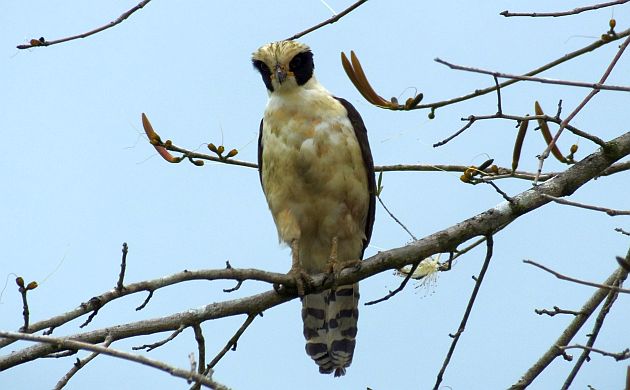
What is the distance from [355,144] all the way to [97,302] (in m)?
2.24

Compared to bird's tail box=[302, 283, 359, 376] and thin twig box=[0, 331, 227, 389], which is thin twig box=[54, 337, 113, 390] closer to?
A: thin twig box=[0, 331, 227, 389]

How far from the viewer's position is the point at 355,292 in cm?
557

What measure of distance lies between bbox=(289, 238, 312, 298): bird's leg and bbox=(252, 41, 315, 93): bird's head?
0.87 m

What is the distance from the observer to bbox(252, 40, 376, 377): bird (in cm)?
500

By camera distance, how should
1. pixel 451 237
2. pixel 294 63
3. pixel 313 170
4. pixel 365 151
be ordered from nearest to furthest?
1. pixel 451 237
2. pixel 313 170
3. pixel 365 151
4. pixel 294 63

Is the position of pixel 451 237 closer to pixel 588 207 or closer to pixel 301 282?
pixel 301 282

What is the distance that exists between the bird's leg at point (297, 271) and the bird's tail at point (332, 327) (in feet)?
1.24

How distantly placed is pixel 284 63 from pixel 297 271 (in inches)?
52.1

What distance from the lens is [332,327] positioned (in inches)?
213

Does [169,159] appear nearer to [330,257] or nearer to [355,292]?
[330,257]

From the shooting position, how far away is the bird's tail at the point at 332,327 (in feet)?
17.5

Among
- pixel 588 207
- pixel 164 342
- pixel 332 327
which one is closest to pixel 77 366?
pixel 164 342

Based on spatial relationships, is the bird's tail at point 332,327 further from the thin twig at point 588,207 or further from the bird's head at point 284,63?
the thin twig at point 588,207

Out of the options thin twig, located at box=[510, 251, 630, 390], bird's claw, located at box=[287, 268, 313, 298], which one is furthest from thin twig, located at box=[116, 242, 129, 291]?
thin twig, located at box=[510, 251, 630, 390]
